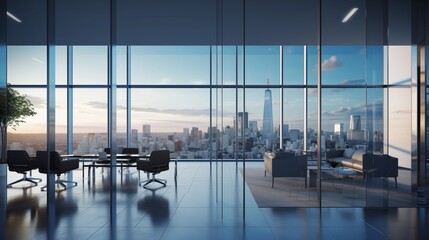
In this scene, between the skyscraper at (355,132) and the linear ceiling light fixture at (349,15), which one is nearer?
the skyscraper at (355,132)

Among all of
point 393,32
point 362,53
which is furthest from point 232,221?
point 393,32

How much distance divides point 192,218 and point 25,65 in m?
7.19

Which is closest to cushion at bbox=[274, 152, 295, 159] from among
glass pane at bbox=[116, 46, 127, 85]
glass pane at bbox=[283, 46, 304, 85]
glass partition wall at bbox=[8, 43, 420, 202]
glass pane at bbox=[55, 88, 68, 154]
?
glass partition wall at bbox=[8, 43, 420, 202]

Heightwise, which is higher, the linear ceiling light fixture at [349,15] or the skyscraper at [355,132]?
the linear ceiling light fixture at [349,15]

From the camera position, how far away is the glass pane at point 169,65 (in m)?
8.81

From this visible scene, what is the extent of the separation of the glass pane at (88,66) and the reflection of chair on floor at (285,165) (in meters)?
6.43

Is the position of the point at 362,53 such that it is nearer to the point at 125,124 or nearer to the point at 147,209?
the point at 147,209

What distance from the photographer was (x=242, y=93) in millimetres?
4039

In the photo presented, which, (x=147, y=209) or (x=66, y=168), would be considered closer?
(x=147, y=209)

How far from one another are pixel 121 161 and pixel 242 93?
4035mm

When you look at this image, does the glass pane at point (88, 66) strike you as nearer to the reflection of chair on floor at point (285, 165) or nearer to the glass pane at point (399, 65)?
the reflection of chair on floor at point (285, 165)

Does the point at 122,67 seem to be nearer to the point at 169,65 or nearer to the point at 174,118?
the point at 169,65

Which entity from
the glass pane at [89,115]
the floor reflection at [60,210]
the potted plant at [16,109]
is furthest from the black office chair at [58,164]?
the glass pane at [89,115]

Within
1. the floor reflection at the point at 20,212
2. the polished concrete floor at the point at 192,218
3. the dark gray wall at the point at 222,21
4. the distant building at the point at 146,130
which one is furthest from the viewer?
the distant building at the point at 146,130
